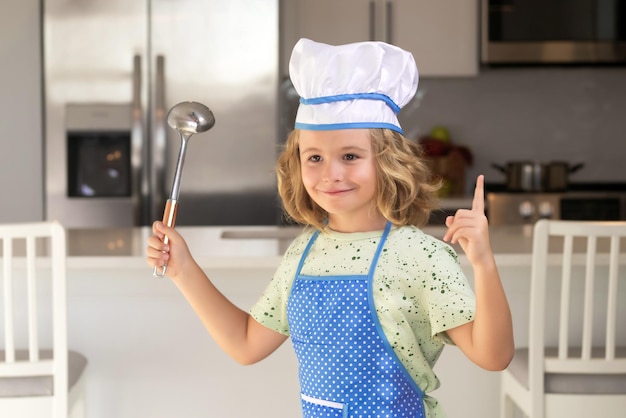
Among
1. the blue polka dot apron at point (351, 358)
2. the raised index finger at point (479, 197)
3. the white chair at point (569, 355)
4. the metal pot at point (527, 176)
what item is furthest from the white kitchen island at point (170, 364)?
the metal pot at point (527, 176)

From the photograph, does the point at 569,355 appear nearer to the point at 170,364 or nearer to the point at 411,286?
the point at 170,364

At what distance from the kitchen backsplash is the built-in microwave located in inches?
15.0

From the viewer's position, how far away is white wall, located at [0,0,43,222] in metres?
4.12

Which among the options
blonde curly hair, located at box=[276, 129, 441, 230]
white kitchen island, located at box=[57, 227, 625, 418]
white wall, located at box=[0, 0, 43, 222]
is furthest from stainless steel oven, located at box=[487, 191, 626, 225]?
blonde curly hair, located at box=[276, 129, 441, 230]

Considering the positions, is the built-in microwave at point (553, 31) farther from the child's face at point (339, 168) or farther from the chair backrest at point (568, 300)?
the child's face at point (339, 168)

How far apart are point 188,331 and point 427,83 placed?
8.50 ft

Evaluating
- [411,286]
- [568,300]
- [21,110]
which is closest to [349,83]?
[411,286]

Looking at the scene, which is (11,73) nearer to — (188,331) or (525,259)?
(188,331)

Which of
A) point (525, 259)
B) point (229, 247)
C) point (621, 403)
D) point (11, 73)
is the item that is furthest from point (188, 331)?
point (11, 73)

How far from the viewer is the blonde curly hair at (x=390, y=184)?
1226mm

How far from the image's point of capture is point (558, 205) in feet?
13.6

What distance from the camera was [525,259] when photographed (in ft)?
7.45

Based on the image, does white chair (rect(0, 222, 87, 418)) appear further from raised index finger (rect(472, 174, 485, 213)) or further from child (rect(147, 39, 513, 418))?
raised index finger (rect(472, 174, 485, 213))

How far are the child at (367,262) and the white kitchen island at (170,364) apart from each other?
44.3 inches
